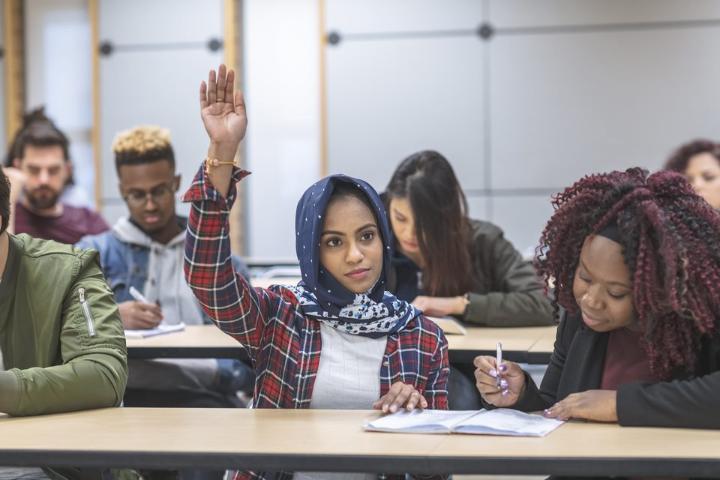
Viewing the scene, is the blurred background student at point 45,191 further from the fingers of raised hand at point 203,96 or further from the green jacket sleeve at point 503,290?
the fingers of raised hand at point 203,96

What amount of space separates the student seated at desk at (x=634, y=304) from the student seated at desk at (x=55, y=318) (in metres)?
0.75

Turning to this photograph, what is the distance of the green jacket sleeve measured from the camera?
3443mm

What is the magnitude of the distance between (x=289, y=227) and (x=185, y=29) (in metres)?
1.22

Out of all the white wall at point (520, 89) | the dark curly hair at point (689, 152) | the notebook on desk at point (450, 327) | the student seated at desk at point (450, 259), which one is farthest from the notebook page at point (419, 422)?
the white wall at point (520, 89)

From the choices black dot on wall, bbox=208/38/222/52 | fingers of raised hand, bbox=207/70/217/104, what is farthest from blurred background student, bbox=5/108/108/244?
fingers of raised hand, bbox=207/70/217/104

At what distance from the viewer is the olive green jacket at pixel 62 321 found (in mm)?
2145

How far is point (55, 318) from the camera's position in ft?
7.27

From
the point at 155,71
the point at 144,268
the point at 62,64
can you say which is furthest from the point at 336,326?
the point at 62,64

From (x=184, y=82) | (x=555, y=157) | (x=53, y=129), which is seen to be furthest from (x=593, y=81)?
(x=53, y=129)

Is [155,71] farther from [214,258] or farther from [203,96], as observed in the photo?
[214,258]

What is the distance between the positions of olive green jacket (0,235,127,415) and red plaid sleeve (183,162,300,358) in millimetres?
238

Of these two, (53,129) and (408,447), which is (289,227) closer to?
(53,129)

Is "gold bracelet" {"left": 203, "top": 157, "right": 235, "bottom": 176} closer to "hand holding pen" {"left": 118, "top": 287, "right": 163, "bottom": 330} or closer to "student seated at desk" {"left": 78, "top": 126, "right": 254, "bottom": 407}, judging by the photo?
"hand holding pen" {"left": 118, "top": 287, "right": 163, "bottom": 330}

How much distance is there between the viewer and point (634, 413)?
6.21 ft
